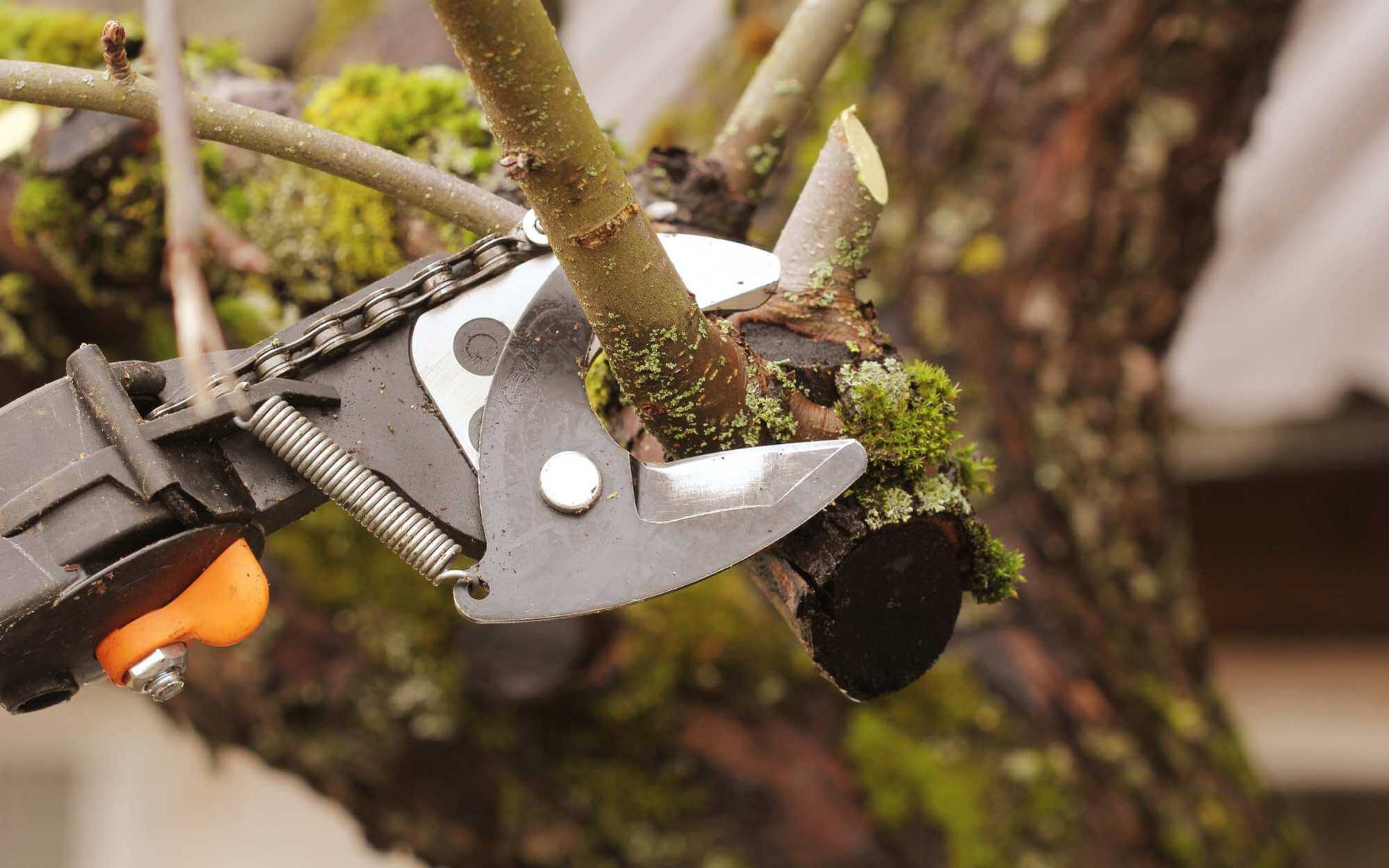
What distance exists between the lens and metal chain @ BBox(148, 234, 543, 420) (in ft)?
2.01

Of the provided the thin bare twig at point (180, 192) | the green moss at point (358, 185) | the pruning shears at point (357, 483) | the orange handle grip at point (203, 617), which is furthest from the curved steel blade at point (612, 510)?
the green moss at point (358, 185)

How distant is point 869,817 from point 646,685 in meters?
0.29

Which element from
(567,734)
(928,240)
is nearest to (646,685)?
(567,734)

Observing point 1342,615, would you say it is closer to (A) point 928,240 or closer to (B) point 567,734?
(A) point 928,240

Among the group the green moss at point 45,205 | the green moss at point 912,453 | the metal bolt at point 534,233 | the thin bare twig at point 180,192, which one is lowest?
the green moss at point 912,453

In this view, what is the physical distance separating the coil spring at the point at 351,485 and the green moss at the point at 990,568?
312mm

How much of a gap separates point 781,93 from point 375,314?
411 mm

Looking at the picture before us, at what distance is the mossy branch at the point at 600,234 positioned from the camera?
465mm

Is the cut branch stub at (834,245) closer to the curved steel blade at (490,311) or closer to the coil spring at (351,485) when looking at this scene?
the curved steel blade at (490,311)

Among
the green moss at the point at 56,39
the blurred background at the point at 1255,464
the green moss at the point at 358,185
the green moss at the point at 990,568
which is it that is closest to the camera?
the green moss at the point at 990,568

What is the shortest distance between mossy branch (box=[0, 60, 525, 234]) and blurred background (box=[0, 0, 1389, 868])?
2.69 ft

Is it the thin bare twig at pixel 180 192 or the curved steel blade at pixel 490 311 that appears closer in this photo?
the thin bare twig at pixel 180 192

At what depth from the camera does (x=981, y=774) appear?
127cm

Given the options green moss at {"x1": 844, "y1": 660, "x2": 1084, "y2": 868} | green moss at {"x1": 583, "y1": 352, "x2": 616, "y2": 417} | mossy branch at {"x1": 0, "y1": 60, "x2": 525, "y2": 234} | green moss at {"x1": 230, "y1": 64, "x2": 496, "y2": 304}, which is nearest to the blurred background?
A: green moss at {"x1": 844, "y1": 660, "x2": 1084, "y2": 868}
